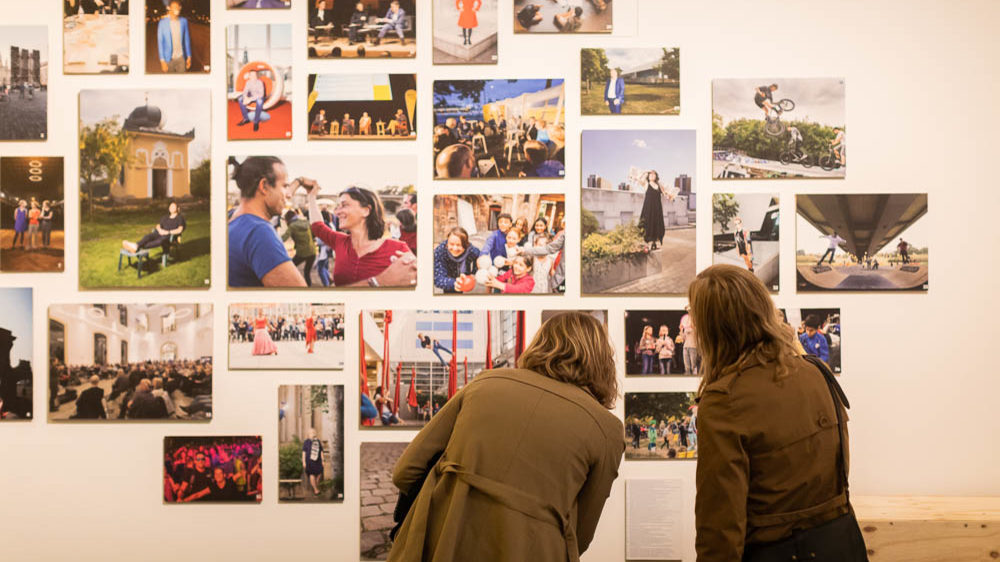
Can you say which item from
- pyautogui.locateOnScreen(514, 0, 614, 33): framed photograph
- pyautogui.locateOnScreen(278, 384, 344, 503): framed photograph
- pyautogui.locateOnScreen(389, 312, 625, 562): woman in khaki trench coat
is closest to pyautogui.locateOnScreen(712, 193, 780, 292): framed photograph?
pyautogui.locateOnScreen(514, 0, 614, 33): framed photograph

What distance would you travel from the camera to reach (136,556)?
3113mm

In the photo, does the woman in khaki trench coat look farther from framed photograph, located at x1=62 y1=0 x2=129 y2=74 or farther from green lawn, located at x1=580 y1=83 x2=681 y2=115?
framed photograph, located at x1=62 y1=0 x2=129 y2=74

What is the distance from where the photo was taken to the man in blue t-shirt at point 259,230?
3.12m

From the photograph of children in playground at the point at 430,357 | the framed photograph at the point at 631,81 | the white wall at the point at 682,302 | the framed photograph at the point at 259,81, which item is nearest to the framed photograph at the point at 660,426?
the white wall at the point at 682,302

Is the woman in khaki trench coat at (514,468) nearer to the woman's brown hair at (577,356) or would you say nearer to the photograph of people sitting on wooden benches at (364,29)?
the woman's brown hair at (577,356)

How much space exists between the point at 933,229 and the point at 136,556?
3.86 metres

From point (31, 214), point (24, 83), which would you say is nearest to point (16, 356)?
point (31, 214)

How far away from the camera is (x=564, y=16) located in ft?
10.2

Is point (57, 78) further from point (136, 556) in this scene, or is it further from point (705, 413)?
point (705, 413)

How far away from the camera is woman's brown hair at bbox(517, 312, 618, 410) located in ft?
6.84

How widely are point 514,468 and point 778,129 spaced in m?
2.06

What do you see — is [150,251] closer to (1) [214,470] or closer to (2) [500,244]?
(1) [214,470]

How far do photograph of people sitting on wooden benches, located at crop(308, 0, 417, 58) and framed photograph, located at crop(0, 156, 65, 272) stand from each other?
1.33m

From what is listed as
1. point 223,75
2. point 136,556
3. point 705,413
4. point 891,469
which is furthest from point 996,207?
point 136,556
